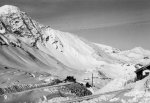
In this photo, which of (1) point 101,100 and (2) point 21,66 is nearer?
(1) point 101,100

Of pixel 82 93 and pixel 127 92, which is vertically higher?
pixel 127 92

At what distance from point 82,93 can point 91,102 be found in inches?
663

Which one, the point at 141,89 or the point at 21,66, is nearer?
the point at 141,89

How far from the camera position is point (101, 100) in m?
29.1

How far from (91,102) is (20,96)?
12866 mm

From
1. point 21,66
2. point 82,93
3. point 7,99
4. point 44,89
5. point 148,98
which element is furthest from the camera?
point 21,66

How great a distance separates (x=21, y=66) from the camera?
19075 centimetres

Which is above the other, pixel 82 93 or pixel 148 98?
pixel 148 98

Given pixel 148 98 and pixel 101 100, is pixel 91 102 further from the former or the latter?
pixel 148 98

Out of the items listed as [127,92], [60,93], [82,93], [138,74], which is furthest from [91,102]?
[138,74]

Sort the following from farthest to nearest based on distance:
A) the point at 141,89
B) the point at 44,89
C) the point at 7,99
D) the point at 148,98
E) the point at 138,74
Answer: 1. the point at 138,74
2. the point at 44,89
3. the point at 7,99
4. the point at 141,89
5. the point at 148,98

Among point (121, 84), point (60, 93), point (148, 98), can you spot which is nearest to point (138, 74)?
point (121, 84)

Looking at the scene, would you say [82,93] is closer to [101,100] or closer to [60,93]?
[60,93]

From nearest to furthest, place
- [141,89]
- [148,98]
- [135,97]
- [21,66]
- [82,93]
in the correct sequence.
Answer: [148,98], [135,97], [141,89], [82,93], [21,66]
